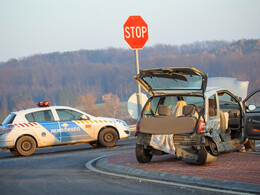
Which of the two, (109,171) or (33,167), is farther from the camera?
(33,167)

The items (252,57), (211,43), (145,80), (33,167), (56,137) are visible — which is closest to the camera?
(145,80)

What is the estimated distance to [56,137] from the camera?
15.4 metres

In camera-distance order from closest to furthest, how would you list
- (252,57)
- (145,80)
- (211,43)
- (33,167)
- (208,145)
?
(208,145), (145,80), (33,167), (252,57), (211,43)

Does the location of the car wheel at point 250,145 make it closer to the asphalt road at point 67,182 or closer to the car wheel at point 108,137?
the asphalt road at point 67,182

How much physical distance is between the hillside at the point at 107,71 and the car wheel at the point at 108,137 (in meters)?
117

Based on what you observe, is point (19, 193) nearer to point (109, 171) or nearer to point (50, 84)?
point (109, 171)

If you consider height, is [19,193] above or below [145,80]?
below

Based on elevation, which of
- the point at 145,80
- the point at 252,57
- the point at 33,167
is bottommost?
the point at 33,167

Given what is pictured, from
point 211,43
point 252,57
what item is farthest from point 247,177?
point 211,43

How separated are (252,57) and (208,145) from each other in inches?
6041

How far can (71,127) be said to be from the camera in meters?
15.7

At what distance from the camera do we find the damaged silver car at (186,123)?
967cm

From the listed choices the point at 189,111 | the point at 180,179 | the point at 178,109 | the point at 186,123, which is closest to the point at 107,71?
the point at 178,109

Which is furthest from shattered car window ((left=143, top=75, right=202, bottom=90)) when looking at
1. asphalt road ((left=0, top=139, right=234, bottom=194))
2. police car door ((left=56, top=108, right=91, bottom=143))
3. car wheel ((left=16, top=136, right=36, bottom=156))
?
car wheel ((left=16, top=136, right=36, bottom=156))
